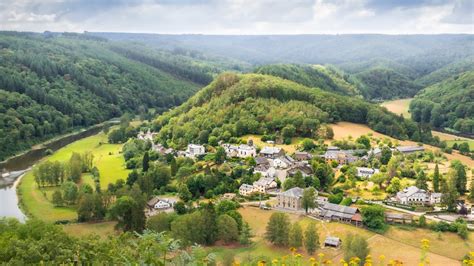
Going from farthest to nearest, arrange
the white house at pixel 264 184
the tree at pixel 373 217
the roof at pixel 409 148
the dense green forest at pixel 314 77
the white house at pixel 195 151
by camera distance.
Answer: the dense green forest at pixel 314 77 → the roof at pixel 409 148 → the white house at pixel 195 151 → the white house at pixel 264 184 → the tree at pixel 373 217

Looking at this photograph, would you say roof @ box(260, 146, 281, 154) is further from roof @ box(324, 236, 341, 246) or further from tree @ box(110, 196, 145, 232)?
roof @ box(324, 236, 341, 246)

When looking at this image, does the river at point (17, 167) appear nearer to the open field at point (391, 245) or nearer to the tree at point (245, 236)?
the tree at point (245, 236)

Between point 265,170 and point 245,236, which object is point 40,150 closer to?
point 265,170

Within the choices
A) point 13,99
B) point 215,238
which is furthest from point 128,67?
point 215,238

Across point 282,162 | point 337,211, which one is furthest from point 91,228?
point 282,162

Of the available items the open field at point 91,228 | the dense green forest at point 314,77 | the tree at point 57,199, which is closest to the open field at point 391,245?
the open field at point 91,228

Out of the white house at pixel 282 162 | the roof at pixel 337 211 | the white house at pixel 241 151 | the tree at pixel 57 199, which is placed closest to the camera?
the roof at pixel 337 211

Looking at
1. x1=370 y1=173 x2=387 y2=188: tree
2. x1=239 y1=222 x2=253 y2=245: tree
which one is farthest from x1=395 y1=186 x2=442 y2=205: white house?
x1=239 y1=222 x2=253 y2=245: tree
